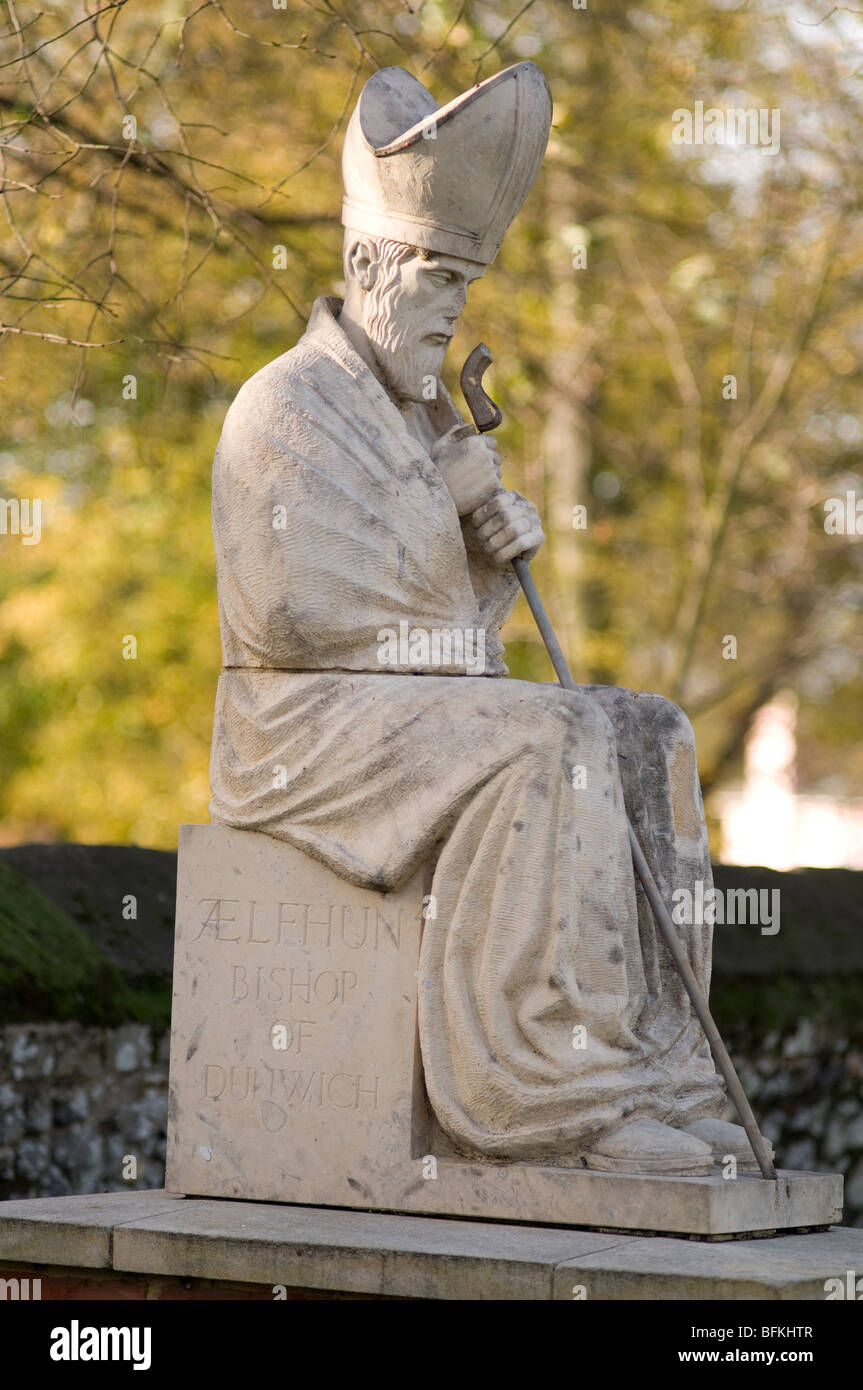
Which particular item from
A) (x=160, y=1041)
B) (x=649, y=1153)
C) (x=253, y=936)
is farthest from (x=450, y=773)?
(x=160, y=1041)

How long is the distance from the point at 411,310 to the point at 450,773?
128cm

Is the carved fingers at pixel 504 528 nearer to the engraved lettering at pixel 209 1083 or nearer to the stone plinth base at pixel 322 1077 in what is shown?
the stone plinth base at pixel 322 1077

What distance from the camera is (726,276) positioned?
44.8ft

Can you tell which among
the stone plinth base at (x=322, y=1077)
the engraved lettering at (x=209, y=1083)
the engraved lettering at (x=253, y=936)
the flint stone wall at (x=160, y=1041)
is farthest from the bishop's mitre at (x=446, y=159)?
the flint stone wall at (x=160, y=1041)

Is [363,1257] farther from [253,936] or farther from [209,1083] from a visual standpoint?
[253,936]

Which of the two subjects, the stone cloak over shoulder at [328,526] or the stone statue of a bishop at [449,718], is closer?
the stone statue of a bishop at [449,718]

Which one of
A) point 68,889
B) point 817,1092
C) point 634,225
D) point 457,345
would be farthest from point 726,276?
point 68,889

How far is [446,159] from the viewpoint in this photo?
18.0 feet

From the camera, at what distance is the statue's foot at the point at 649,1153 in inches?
198

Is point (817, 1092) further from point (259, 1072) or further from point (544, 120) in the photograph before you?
point (544, 120)

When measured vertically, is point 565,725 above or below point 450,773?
above

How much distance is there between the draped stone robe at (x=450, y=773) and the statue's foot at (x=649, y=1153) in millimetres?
43

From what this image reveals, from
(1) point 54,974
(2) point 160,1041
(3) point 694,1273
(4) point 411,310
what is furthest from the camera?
(2) point 160,1041

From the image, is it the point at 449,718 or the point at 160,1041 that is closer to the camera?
the point at 449,718
